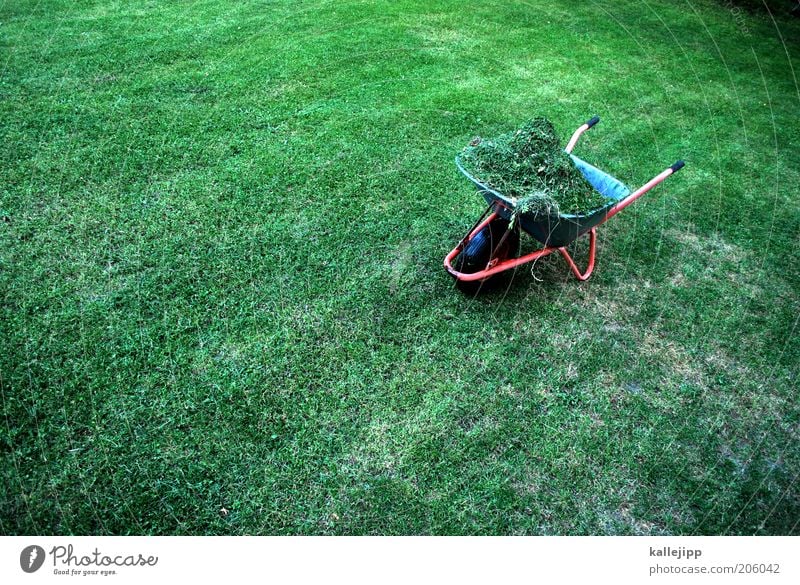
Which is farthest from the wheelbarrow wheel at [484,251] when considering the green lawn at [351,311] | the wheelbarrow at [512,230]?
the green lawn at [351,311]

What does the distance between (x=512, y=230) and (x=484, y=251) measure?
0.26 meters

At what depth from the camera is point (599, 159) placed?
547 centimetres

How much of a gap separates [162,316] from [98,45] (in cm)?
428

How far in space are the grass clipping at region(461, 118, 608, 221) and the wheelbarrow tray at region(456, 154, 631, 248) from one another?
1.9 inches

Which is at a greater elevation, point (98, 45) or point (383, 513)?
point (98, 45)

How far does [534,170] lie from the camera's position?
Answer: 3496mm

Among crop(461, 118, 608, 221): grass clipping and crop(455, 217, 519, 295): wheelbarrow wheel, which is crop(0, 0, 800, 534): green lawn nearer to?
crop(455, 217, 519, 295): wheelbarrow wheel

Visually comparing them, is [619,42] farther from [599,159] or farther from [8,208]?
[8,208]

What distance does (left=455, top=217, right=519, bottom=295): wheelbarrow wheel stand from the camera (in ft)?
12.3

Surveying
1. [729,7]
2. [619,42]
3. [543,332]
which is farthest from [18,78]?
[729,7]

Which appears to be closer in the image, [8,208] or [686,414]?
[686,414]
